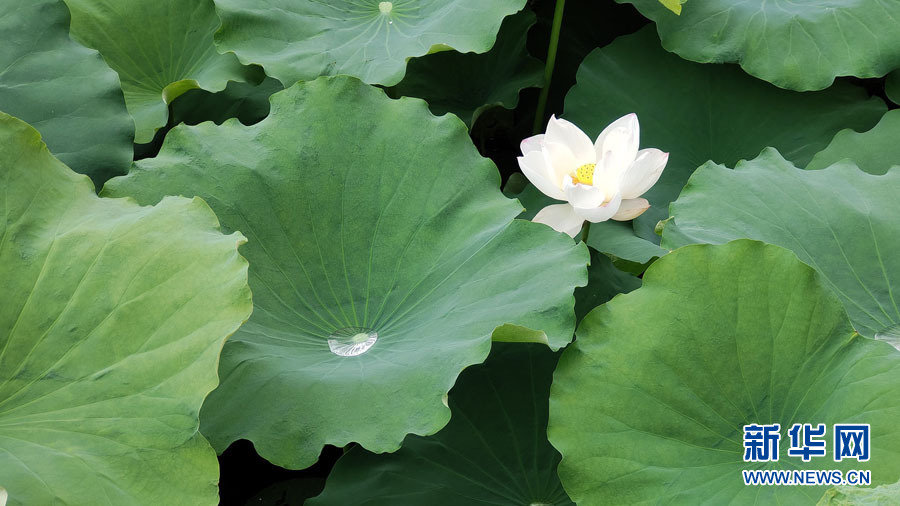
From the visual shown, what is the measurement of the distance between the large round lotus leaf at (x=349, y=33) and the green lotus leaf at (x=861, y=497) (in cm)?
99

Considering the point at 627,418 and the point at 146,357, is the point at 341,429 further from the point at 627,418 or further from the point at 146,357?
the point at 627,418

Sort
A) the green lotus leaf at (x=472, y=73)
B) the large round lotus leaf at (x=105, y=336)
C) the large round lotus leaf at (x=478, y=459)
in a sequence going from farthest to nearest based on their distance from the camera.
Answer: the green lotus leaf at (x=472, y=73)
the large round lotus leaf at (x=478, y=459)
the large round lotus leaf at (x=105, y=336)

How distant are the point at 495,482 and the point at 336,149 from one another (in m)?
0.59

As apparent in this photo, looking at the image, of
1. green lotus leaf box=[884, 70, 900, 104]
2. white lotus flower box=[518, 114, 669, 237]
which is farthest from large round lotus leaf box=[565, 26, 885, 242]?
white lotus flower box=[518, 114, 669, 237]

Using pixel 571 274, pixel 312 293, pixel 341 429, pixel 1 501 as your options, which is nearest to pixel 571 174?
pixel 571 274

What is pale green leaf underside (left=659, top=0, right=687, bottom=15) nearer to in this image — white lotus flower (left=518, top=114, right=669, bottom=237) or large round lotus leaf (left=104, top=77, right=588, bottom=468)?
white lotus flower (left=518, top=114, right=669, bottom=237)

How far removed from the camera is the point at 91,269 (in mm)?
1018

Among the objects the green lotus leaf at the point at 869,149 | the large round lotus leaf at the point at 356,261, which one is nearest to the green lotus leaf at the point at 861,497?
the large round lotus leaf at the point at 356,261

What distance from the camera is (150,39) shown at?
177cm

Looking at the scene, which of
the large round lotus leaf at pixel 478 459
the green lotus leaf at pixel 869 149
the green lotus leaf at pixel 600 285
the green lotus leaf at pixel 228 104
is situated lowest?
the large round lotus leaf at pixel 478 459

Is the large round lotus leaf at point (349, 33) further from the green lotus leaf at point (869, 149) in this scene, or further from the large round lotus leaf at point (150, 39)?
the green lotus leaf at point (869, 149)

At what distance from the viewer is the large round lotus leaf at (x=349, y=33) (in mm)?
1533

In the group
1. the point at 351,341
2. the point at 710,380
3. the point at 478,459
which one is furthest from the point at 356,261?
the point at 710,380

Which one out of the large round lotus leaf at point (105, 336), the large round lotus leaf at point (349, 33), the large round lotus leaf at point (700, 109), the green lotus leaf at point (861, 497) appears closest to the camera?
the green lotus leaf at point (861, 497)
